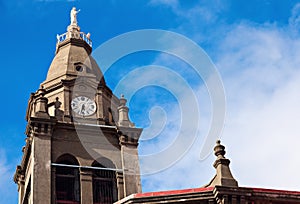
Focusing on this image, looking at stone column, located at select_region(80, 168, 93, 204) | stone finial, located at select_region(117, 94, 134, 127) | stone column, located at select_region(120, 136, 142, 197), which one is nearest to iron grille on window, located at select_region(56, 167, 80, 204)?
stone column, located at select_region(80, 168, 93, 204)

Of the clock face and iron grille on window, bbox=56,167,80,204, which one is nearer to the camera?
iron grille on window, bbox=56,167,80,204

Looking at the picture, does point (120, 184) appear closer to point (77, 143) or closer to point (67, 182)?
point (67, 182)

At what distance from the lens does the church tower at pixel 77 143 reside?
5031cm

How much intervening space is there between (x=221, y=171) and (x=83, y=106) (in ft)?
70.3


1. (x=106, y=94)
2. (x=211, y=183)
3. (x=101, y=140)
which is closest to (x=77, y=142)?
(x=101, y=140)

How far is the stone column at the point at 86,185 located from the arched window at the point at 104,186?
17.1 inches

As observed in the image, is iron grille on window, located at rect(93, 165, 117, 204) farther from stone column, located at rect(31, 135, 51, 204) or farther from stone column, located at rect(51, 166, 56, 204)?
stone column, located at rect(31, 135, 51, 204)

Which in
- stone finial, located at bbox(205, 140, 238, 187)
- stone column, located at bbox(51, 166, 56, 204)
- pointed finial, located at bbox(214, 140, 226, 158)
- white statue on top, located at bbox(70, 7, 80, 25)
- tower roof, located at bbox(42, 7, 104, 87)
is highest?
white statue on top, located at bbox(70, 7, 80, 25)

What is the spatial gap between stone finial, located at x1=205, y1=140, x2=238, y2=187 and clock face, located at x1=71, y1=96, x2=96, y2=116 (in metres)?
19.7

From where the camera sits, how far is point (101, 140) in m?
53.3

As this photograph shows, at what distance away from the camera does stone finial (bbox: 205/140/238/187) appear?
3466 cm

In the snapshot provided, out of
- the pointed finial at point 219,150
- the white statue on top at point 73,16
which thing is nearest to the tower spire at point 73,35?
the white statue on top at point 73,16

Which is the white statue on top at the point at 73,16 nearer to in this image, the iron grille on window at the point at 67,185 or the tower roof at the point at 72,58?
the tower roof at the point at 72,58

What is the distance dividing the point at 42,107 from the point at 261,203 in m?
21.0
